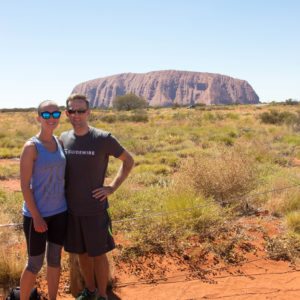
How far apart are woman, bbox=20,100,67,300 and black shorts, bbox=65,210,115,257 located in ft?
→ 0.33

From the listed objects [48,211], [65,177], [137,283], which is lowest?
[137,283]

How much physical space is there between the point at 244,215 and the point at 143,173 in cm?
451

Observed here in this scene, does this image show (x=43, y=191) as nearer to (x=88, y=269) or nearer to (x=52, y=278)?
(x=52, y=278)

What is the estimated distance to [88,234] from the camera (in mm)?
3508

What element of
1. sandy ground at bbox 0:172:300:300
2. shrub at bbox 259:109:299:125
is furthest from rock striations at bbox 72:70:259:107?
sandy ground at bbox 0:172:300:300

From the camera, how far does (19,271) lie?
450 centimetres

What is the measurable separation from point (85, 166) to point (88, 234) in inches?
23.4

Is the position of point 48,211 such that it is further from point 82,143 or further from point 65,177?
point 82,143

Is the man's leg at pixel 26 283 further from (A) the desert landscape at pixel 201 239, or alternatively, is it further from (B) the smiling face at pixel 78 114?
(B) the smiling face at pixel 78 114

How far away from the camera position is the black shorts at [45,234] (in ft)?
10.9

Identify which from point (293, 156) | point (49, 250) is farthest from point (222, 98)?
point (49, 250)

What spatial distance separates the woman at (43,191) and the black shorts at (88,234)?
10 centimetres

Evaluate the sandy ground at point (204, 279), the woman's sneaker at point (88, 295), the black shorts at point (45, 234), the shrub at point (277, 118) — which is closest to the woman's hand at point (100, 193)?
the black shorts at point (45, 234)

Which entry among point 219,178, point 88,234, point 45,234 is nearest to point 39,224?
point 45,234
